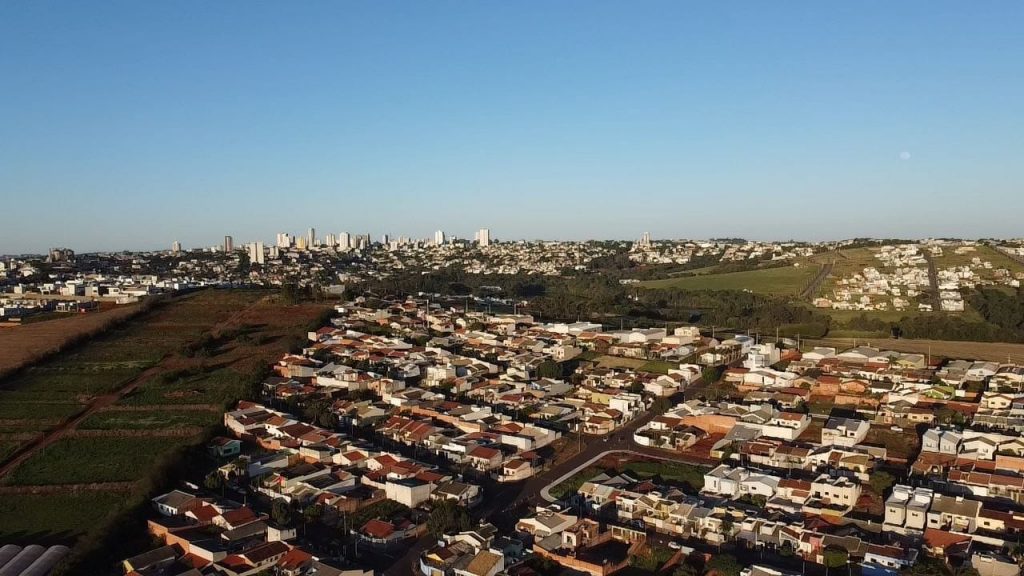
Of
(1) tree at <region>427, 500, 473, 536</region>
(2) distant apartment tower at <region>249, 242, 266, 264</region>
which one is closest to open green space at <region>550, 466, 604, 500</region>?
(1) tree at <region>427, 500, 473, 536</region>

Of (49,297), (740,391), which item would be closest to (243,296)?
(49,297)

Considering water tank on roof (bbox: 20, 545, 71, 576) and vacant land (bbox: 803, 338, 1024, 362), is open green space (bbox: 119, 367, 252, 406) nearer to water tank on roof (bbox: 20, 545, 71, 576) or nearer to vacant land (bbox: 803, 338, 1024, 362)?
water tank on roof (bbox: 20, 545, 71, 576)

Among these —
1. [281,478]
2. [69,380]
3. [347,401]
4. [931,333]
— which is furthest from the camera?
[931,333]

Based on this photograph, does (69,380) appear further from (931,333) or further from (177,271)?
(177,271)

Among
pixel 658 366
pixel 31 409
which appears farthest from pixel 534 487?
pixel 31 409

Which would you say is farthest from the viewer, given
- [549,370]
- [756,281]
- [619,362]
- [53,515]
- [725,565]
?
[756,281]

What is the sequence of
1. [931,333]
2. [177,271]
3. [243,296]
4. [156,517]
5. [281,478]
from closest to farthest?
[156,517] < [281,478] < [931,333] < [243,296] < [177,271]

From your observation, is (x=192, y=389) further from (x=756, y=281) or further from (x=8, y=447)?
(x=756, y=281)
